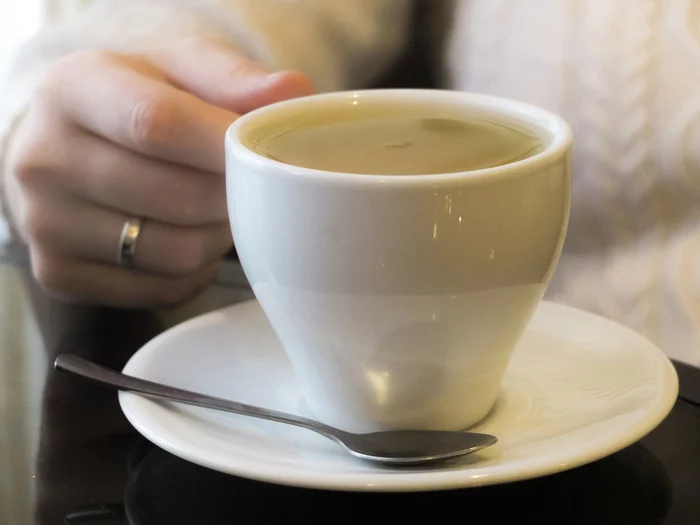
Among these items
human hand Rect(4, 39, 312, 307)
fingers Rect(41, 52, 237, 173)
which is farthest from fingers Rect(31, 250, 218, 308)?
fingers Rect(41, 52, 237, 173)

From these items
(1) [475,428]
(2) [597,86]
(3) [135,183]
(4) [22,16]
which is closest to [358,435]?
(1) [475,428]

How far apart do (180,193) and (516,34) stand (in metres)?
0.33

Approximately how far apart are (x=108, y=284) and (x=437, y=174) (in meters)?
0.33

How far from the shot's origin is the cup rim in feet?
1.11

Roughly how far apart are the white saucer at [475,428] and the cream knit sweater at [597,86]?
0.43 ft

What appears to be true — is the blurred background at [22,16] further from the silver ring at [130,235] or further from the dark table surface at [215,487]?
the dark table surface at [215,487]

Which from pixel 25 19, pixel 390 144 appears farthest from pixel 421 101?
pixel 25 19

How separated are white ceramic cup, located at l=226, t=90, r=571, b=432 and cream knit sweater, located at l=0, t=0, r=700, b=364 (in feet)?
0.70

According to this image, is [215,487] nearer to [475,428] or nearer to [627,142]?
[475,428]

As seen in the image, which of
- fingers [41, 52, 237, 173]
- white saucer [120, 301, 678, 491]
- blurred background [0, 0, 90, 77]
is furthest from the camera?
blurred background [0, 0, 90, 77]

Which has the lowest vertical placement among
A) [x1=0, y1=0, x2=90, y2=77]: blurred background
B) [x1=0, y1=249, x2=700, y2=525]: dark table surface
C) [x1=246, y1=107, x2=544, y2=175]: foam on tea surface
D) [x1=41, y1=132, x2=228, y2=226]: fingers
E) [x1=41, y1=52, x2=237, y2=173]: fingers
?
[x1=0, y1=0, x2=90, y2=77]: blurred background

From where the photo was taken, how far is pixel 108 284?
1.96ft

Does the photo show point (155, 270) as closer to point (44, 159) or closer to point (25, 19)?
point (44, 159)

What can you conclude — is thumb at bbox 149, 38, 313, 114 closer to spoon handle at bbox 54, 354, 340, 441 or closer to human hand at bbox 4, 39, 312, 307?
human hand at bbox 4, 39, 312, 307
